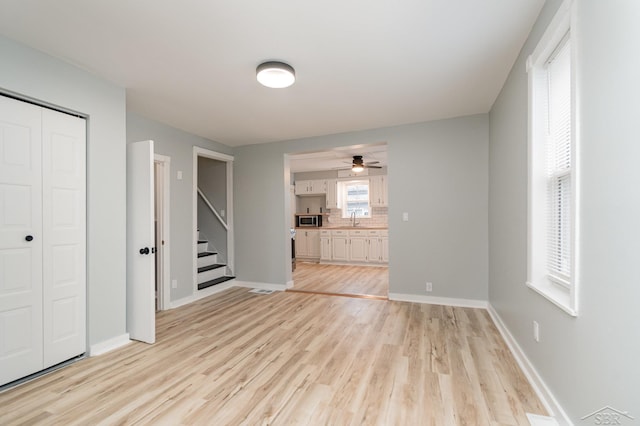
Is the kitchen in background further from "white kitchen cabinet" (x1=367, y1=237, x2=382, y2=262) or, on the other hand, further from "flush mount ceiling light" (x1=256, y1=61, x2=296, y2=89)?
"flush mount ceiling light" (x1=256, y1=61, x2=296, y2=89)

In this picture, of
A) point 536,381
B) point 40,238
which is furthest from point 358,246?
point 40,238

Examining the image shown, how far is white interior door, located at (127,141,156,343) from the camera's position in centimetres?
294

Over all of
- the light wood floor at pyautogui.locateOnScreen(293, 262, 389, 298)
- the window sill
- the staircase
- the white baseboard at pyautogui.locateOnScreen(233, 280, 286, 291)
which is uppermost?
the window sill

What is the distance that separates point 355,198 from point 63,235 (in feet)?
21.9

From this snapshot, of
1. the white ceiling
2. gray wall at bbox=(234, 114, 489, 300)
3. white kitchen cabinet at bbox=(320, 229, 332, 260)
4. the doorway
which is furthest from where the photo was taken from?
white kitchen cabinet at bbox=(320, 229, 332, 260)

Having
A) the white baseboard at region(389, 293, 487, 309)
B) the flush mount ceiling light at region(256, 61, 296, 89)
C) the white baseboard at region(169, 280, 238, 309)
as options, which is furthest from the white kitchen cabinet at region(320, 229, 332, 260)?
the flush mount ceiling light at region(256, 61, 296, 89)

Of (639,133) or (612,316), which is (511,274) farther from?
(639,133)

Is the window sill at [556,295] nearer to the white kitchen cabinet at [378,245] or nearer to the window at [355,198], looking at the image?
the white kitchen cabinet at [378,245]

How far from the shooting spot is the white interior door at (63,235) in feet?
7.88

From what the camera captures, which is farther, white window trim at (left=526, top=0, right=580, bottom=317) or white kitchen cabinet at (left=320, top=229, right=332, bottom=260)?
white kitchen cabinet at (left=320, top=229, right=332, bottom=260)

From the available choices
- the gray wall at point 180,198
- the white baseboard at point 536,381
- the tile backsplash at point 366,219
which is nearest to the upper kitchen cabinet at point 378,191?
the tile backsplash at point 366,219

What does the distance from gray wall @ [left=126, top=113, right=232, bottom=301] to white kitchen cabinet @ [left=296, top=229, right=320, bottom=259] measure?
3.96m

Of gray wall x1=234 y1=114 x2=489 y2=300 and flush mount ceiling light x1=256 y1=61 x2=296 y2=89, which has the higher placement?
flush mount ceiling light x1=256 y1=61 x2=296 y2=89

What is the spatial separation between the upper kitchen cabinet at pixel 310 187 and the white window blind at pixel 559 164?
6.47m
